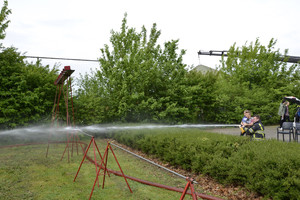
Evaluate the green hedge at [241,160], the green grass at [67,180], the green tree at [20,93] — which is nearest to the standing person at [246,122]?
the green hedge at [241,160]

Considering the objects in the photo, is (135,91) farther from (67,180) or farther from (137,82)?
(67,180)

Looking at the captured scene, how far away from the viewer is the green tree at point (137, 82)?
15258 millimetres

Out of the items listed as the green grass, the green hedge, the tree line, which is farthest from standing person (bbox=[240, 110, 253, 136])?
the tree line

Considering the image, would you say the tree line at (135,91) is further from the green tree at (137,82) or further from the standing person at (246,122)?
the standing person at (246,122)

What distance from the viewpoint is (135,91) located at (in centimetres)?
1577

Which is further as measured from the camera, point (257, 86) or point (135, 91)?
point (257, 86)

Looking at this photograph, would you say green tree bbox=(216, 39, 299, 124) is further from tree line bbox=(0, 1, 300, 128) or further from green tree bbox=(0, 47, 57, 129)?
green tree bbox=(0, 47, 57, 129)

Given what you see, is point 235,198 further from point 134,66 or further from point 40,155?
point 134,66

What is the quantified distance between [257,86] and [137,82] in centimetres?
1367

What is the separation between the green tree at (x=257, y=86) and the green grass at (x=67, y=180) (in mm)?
15090

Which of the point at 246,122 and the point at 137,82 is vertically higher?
the point at 137,82

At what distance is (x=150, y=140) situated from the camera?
967cm

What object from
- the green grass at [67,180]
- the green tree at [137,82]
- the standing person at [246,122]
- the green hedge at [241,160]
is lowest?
the green grass at [67,180]

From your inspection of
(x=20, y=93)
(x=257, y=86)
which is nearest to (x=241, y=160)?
(x=20, y=93)
